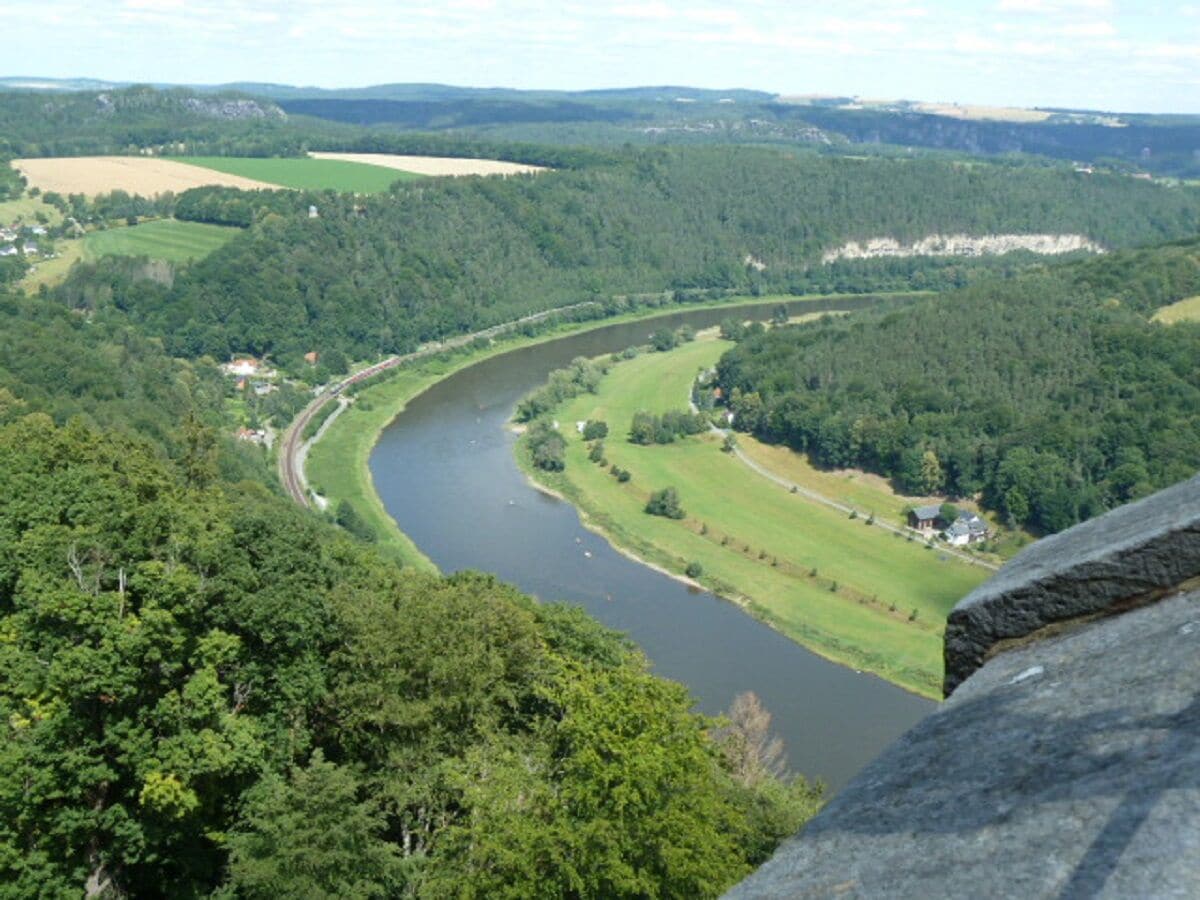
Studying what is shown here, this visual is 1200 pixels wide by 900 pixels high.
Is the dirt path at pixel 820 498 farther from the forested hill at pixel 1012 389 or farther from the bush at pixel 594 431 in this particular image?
the bush at pixel 594 431

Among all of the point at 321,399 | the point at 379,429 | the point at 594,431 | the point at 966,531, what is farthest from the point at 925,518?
the point at 321,399

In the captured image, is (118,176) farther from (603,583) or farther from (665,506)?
(603,583)

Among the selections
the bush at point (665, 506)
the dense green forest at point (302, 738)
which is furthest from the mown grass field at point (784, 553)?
the dense green forest at point (302, 738)

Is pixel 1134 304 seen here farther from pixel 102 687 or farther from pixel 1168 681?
pixel 1168 681

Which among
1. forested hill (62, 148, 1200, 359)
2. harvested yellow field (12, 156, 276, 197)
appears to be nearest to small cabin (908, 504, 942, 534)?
forested hill (62, 148, 1200, 359)

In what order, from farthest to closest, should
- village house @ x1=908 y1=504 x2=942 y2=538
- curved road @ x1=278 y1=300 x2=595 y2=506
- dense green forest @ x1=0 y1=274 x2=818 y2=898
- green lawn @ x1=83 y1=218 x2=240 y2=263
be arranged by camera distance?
green lawn @ x1=83 y1=218 x2=240 y2=263 → curved road @ x1=278 y1=300 x2=595 y2=506 → village house @ x1=908 y1=504 x2=942 y2=538 → dense green forest @ x1=0 y1=274 x2=818 y2=898

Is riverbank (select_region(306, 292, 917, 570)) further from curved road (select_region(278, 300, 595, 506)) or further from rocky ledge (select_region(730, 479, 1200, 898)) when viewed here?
rocky ledge (select_region(730, 479, 1200, 898))
